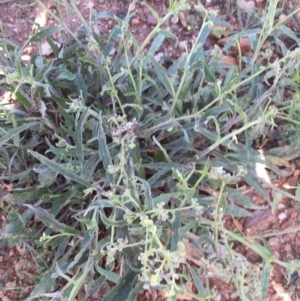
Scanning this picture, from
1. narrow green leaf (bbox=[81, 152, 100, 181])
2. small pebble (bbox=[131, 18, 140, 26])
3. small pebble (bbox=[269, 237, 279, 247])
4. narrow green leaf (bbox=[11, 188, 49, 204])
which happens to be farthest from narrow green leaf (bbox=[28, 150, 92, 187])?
small pebble (bbox=[131, 18, 140, 26])

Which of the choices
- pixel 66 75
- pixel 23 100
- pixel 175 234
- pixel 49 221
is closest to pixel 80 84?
pixel 66 75

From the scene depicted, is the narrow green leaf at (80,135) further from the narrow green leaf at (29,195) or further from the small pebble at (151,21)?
the small pebble at (151,21)

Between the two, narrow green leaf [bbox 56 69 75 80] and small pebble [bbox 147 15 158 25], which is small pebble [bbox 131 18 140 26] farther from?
narrow green leaf [bbox 56 69 75 80]

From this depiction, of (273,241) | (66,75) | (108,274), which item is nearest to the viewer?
(108,274)

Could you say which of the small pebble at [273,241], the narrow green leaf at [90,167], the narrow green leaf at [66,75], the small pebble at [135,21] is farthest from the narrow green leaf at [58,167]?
the small pebble at [135,21]

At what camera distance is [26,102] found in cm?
136

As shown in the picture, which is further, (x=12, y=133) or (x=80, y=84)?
(x=80, y=84)

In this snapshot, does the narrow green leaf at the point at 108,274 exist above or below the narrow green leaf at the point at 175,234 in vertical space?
below

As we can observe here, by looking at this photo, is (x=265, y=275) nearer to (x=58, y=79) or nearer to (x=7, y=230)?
(x=7, y=230)

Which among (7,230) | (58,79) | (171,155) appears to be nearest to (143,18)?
(58,79)

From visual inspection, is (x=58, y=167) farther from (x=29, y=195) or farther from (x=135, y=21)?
(x=135, y=21)

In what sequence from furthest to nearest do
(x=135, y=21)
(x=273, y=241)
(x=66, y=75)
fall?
(x=135, y=21) → (x=273, y=241) → (x=66, y=75)

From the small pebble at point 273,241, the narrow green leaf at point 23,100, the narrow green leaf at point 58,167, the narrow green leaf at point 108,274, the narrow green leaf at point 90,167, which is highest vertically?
the narrow green leaf at point 23,100

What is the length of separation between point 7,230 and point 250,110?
718 millimetres
